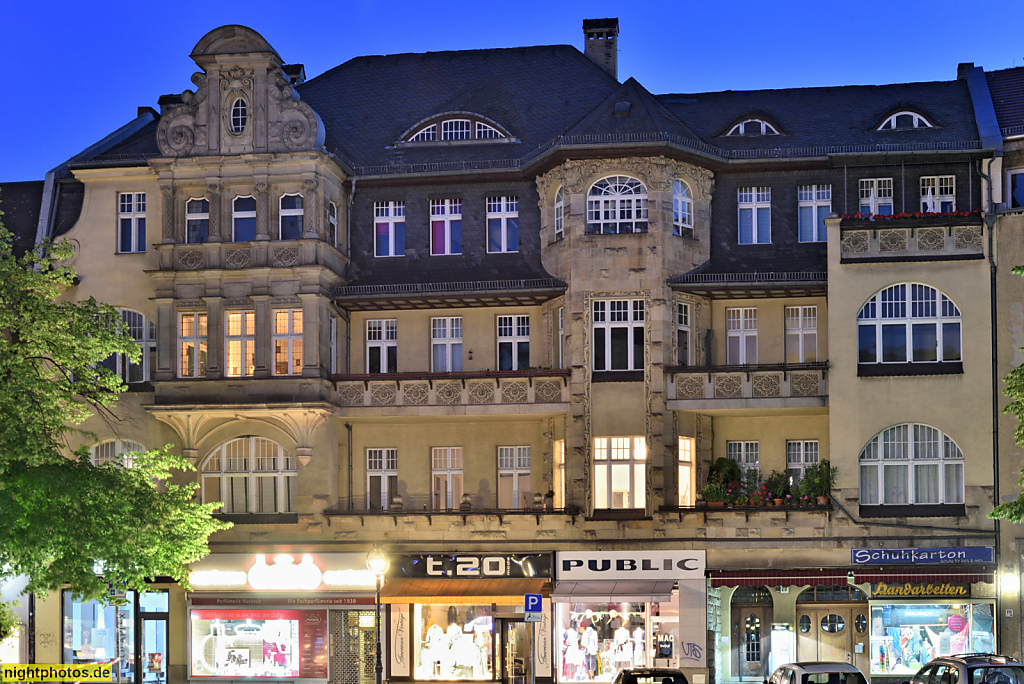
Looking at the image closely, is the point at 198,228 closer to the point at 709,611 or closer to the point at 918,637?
the point at 709,611

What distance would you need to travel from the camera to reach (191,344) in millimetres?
40719

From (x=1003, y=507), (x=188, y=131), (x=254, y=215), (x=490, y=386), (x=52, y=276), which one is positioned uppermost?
(x=188, y=131)

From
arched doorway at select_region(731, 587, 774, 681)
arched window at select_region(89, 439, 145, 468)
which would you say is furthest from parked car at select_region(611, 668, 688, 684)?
arched window at select_region(89, 439, 145, 468)

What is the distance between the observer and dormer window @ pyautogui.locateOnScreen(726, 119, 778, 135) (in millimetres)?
41938

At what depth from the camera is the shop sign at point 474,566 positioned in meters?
38.8

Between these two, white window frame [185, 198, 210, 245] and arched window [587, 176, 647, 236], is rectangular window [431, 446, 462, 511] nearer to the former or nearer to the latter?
arched window [587, 176, 647, 236]

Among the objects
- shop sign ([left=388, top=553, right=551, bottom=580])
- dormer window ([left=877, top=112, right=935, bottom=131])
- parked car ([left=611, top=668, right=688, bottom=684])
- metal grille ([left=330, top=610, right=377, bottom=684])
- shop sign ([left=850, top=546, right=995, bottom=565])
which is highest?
dormer window ([left=877, top=112, right=935, bottom=131])

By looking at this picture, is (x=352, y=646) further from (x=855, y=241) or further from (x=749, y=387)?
(x=855, y=241)

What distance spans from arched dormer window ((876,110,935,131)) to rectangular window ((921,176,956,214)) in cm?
204

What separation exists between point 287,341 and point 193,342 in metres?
2.89

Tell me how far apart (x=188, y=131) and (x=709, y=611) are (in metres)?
20.5

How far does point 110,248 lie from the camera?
4184 cm

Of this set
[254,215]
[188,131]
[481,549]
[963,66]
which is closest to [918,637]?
[481,549]

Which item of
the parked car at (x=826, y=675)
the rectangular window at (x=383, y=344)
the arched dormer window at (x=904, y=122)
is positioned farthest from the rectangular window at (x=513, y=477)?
the arched dormer window at (x=904, y=122)
